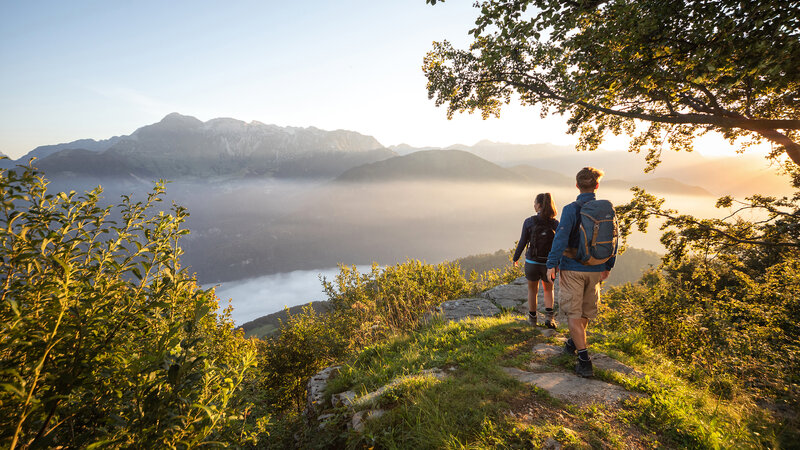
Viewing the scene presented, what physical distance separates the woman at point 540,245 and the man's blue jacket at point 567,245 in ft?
4.54

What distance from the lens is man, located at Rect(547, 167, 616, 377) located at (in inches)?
156

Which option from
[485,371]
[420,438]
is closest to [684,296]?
[485,371]

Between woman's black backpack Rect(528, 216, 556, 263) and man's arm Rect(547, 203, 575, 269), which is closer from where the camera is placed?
man's arm Rect(547, 203, 575, 269)

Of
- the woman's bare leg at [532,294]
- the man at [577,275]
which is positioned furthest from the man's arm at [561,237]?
the woman's bare leg at [532,294]

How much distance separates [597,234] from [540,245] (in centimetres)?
169

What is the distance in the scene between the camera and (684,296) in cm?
583

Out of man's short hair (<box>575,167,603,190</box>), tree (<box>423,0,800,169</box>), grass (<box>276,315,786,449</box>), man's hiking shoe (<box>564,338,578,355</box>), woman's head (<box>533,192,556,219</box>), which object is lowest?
man's hiking shoe (<box>564,338,578,355</box>)

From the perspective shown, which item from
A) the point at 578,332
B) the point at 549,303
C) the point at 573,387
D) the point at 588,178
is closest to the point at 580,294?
the point at 578,332

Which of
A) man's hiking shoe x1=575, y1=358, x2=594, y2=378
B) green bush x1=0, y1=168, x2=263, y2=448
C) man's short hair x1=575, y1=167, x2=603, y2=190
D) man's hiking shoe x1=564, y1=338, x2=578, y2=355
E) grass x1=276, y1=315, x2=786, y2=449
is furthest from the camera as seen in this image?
man's hiking shoe x1=564, y1=338, x2=578, y2=355

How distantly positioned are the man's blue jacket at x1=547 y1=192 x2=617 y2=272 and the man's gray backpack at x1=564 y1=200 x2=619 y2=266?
11 centimetres

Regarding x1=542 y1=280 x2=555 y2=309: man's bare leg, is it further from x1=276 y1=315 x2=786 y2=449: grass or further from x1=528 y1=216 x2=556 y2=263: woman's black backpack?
x1=276 y1=315 x2=786 y2=449: grass

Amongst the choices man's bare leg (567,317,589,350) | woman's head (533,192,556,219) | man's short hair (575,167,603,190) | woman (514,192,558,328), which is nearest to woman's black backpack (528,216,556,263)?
woman (514,192,558,328)

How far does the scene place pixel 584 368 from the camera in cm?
378

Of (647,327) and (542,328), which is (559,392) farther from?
(647,327)
